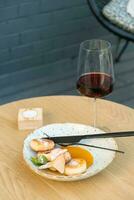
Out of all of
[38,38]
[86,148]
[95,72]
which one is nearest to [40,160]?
[86,148]

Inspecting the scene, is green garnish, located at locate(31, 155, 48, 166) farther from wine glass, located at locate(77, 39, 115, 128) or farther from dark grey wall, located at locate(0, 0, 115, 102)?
dark grey wall, located at locate(0, 0, 115, 102)

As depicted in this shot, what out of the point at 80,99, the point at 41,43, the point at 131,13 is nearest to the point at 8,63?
the point at 41,43

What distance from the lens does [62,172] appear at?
42.6 inches

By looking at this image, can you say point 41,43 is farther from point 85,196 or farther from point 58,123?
point 85,196

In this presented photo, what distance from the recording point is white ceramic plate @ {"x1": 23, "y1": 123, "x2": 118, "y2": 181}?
108cm

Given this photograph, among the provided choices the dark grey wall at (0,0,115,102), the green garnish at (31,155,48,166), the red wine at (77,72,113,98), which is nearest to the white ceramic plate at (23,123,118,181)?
the green garnish at (31,155,48,166)

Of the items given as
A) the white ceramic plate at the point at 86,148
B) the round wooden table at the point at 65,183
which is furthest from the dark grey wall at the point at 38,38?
the white ceramic plate at the point at 86,148

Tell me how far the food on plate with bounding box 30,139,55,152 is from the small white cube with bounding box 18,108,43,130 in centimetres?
12

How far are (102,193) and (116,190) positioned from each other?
0.11 ft

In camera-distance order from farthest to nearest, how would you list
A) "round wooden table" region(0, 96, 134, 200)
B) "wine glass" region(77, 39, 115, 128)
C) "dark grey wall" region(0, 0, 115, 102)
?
1. "dark grey wall" region(0, 0, 115, 102)
2. "wine glass" region(77, 39, 115, 128)
3. "round wooden table" region(0, 96, 134, 200)

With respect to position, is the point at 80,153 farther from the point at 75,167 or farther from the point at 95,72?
the point at 95,72

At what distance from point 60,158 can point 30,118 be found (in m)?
0.22

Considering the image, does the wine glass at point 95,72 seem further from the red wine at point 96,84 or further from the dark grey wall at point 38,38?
the dark grey wall at point 38,38

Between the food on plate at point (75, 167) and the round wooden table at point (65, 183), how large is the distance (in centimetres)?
3
